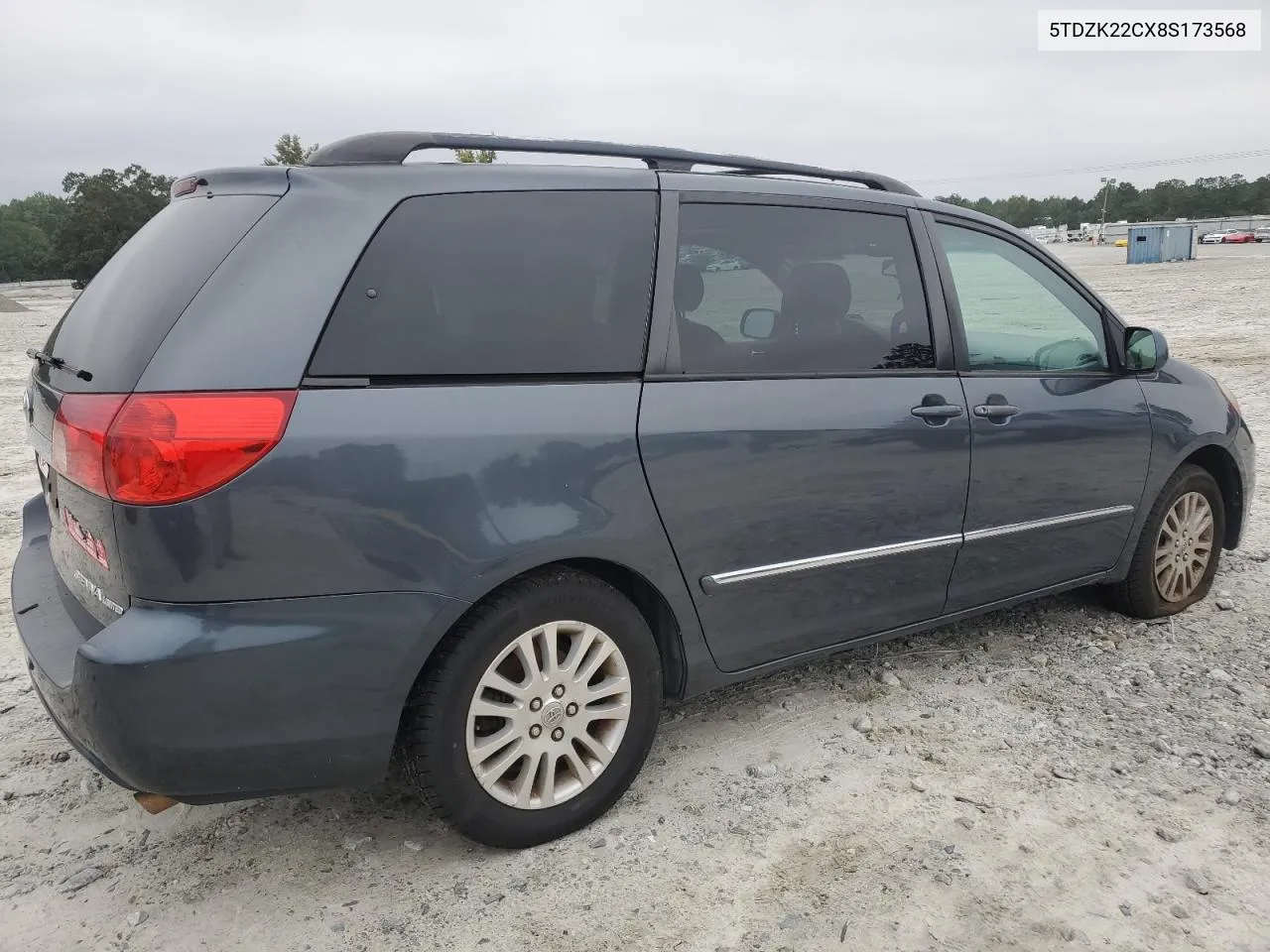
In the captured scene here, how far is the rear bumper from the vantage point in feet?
6.81

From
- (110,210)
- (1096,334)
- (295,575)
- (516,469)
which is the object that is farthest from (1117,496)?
(110,210)

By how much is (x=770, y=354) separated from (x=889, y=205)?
834 mm

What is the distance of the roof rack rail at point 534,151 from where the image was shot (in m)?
2.48

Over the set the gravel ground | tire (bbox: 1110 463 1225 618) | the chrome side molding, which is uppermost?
the chrome side molding

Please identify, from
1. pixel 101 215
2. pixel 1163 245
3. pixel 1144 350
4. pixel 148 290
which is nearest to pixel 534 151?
pixel 148 290

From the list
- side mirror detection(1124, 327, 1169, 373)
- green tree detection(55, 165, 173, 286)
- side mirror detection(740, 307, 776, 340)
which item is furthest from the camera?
green tree detection(55, 165, 173, 286)

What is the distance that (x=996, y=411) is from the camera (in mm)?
3371

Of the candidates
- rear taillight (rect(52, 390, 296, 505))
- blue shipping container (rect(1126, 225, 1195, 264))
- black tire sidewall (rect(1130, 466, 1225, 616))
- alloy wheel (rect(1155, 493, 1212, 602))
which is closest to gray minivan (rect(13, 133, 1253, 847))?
rear taillight (rect(52, 390, 296, 505))

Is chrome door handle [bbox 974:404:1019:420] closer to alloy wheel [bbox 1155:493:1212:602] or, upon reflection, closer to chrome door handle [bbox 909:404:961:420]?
chrome door handle [bbox 909:404:961:420]

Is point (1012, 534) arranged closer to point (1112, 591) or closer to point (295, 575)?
point (1112, 591)

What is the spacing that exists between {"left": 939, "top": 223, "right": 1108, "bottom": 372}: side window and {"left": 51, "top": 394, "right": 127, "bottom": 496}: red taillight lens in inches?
105

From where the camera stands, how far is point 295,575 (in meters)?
2.14

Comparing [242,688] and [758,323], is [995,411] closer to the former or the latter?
[758,323]

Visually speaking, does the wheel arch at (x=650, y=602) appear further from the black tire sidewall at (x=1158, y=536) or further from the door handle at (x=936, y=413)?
the black tire sidewall at (x=1158, y=536)
